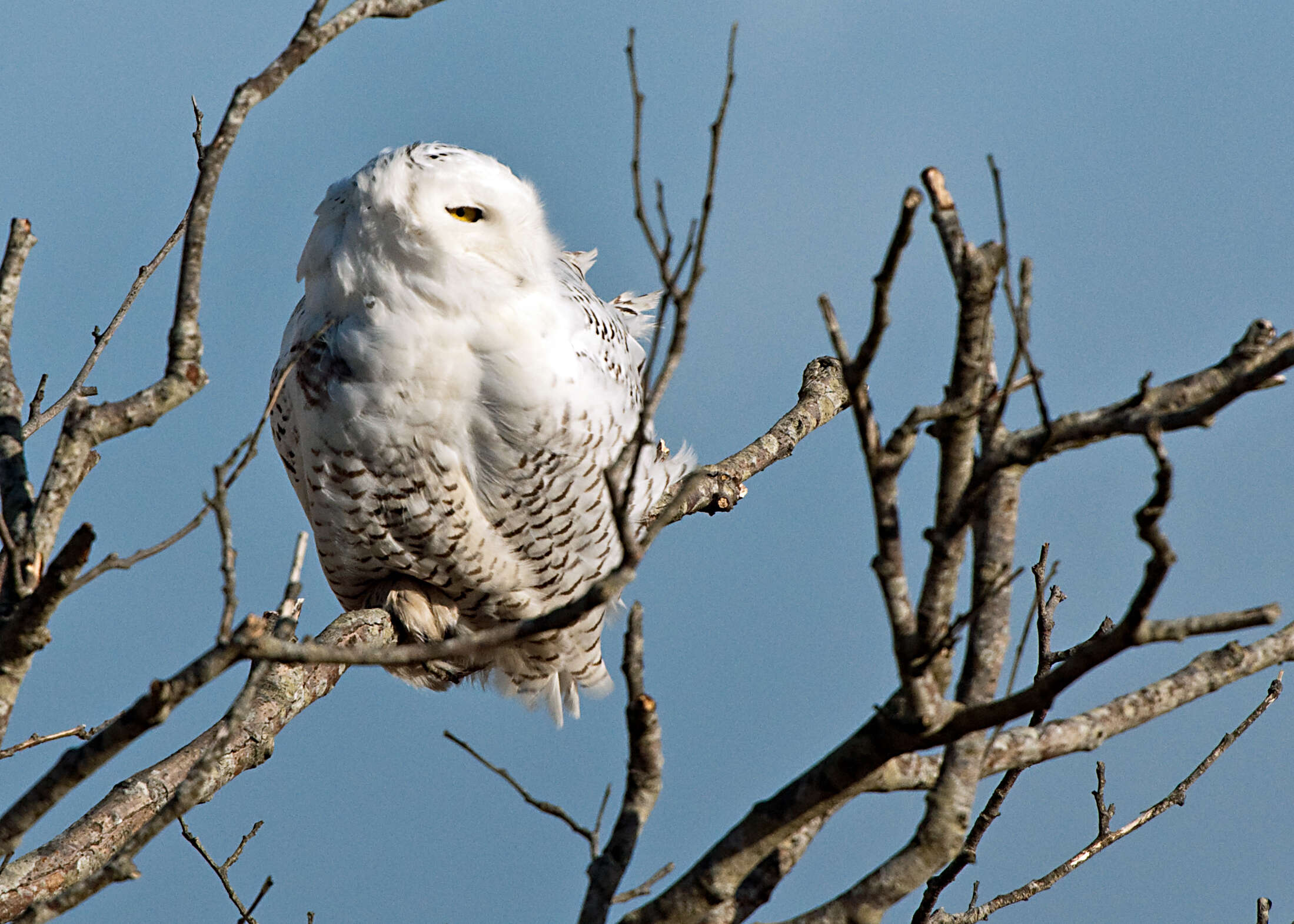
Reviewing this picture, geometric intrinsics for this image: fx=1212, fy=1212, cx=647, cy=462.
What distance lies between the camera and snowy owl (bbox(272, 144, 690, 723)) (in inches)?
129

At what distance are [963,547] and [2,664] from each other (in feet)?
4.80

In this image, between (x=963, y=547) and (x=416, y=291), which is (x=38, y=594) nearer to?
(x=963, y=547)

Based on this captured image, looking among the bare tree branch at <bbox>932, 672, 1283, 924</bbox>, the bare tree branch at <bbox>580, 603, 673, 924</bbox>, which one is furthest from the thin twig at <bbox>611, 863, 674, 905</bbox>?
the bare tree branch at <bbox>932, 672, 1283, 924</bbox>

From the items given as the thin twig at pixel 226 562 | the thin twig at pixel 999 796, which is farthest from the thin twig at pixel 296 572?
the thin twig at pixel 999 796

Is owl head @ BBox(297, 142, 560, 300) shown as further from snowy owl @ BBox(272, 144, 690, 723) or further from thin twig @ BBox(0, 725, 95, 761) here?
thin twig @ BBox(0, 725, 95, 761)

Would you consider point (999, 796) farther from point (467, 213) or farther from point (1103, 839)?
point (467, 213)

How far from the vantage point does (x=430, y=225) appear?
3188 mm

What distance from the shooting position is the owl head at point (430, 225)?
3182mm

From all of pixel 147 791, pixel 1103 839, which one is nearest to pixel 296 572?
pixel 147 791

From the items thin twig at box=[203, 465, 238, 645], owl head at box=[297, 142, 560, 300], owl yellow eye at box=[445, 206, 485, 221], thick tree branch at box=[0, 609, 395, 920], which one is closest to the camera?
thin twig at box=[203, 465, 238, 645]

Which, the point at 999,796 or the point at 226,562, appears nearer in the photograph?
the point at 226,562

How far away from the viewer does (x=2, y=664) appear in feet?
6.04

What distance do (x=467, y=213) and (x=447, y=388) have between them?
0.48 meters

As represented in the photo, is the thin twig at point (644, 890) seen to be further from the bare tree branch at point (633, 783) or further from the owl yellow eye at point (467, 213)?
the owl yellow eye at point (467, 213)
